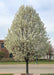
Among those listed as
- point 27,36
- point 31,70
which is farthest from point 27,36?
point 31,70

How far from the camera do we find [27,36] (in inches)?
409

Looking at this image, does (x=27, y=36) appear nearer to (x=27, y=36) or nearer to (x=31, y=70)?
(x=27, y=36)

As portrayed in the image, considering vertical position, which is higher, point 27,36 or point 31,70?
point 27,36

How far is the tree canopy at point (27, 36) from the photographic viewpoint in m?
10.2

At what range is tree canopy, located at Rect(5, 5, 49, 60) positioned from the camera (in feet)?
33.6

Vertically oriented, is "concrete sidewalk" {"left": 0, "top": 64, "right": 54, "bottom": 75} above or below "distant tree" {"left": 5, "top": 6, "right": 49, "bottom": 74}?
below

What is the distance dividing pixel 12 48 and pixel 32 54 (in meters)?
1.54

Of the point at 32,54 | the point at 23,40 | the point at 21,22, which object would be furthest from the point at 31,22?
the point at 32,54

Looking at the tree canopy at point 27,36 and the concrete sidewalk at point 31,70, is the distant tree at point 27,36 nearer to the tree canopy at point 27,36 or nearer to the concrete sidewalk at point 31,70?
the tree canopy at point 27,36

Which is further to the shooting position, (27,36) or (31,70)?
(31,70)

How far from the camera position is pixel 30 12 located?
36.2ft

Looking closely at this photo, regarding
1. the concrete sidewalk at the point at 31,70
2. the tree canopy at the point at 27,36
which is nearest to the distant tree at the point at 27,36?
the tree canopy at the point at 27,36

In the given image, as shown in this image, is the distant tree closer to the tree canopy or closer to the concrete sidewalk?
the tree canopy

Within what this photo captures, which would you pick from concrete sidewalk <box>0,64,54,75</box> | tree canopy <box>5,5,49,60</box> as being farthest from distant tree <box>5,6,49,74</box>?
concrete sidewalk <box>0,64,54,75</box>
